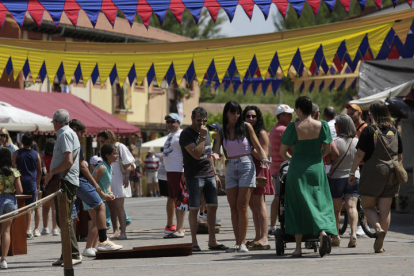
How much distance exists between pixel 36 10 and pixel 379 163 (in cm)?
605

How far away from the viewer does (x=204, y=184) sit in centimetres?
1041

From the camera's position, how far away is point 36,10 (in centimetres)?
1263

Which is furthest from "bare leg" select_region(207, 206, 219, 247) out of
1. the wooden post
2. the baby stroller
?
the wooden post

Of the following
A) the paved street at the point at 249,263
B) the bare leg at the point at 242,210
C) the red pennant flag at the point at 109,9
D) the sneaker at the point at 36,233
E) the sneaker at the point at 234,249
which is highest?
the red pennant flag at the point at 109,9

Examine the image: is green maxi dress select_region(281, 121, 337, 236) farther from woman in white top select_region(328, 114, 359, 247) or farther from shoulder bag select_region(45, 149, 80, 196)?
shoulder bag select_region(45, 149, 80, 196)

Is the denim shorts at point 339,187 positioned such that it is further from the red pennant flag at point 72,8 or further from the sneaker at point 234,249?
the red pennant flag at point 72,8

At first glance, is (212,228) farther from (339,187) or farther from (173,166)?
(173,166)

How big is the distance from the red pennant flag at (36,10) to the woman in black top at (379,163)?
563 cm

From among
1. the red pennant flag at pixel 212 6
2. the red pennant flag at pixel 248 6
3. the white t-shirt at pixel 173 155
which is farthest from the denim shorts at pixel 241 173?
the red pennant flag at pixel 212 6

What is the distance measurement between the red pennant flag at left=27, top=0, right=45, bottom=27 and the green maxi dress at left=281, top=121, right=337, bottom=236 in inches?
207

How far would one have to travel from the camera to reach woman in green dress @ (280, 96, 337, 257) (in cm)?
888

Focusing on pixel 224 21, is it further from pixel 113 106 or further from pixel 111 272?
pixel 111 272

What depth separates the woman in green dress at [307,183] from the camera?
888 cm

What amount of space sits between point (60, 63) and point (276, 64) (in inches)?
156
